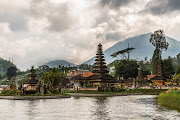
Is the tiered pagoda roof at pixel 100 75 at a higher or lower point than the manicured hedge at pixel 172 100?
higher

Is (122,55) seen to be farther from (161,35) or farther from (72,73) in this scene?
(72,73)

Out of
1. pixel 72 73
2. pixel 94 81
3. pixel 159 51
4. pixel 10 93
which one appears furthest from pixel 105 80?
pixel 72 73

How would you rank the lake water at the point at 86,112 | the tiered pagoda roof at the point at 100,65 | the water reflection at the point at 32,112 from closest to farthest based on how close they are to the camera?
the lake water at the point at 86,112, the water reflection at the point at 32,112, the tiered pagoda roof at the point at 100,65

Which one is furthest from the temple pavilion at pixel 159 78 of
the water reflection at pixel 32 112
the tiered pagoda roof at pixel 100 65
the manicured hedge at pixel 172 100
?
the water reflection at pixel 32 112

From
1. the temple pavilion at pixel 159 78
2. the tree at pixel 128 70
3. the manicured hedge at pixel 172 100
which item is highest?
the tree at pixel 128 70

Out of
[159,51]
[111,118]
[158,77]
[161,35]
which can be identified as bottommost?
[111,118]

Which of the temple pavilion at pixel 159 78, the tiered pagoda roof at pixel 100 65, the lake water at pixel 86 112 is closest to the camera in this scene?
the lake water at pixel 86 112

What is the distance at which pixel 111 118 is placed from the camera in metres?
18.8

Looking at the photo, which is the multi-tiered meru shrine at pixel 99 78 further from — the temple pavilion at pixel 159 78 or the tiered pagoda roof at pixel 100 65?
the temple pavilion at pixel 159 78

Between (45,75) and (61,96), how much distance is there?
33.4 metres

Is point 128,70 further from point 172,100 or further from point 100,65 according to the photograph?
point 172,100

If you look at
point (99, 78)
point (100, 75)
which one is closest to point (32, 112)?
point (99, 78)

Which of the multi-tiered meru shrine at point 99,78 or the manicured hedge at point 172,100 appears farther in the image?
the multi-tiered meru shrine at point 99,78

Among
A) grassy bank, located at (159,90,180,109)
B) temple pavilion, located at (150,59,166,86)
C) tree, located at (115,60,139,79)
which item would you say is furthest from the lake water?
tree, located at (115,60,139,79)
